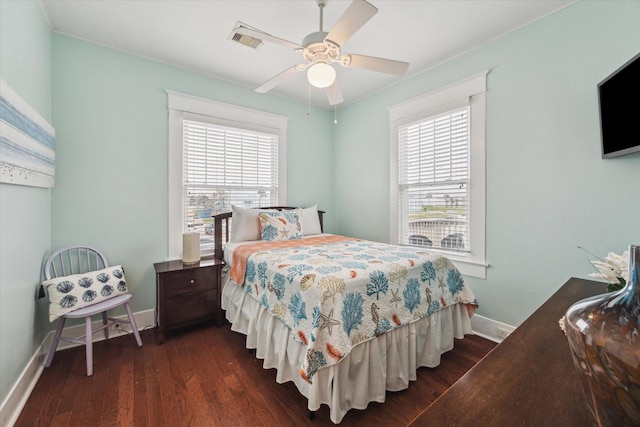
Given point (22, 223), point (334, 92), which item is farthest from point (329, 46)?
point (22, 223)

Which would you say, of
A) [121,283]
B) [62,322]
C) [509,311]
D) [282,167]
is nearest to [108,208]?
[121,283]

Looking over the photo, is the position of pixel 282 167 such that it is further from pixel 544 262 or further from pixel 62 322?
pixel 544 262

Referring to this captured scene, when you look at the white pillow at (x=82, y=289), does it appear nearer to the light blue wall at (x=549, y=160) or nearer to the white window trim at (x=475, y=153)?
the white window trim at (x=475, y=153)

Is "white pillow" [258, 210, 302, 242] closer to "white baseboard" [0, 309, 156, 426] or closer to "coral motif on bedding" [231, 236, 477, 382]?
"coral motif on bedding" [231, 236, 477, 382]

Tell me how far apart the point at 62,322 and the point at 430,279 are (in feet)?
9.26

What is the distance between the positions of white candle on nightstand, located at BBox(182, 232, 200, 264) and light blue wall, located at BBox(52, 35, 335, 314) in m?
0.30

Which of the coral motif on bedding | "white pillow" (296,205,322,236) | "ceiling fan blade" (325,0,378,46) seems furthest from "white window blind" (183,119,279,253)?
"ceiling fan blade" (325,0,378,46)

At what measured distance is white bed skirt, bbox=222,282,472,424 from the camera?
1.44 m

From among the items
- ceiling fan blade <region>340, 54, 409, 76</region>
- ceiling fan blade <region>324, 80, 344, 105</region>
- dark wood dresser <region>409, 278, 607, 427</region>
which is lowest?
dark wood dresser <region>409, 278, 607, 427</region>

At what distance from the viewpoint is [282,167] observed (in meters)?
3.63

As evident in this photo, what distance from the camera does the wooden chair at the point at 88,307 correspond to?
194 cm

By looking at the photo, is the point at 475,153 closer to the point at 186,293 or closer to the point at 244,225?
the point at 244,225

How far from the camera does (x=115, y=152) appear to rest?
251 cm

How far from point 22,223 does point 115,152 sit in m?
1.06
